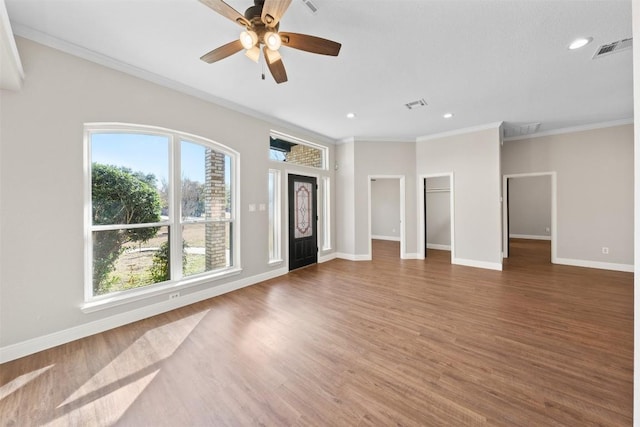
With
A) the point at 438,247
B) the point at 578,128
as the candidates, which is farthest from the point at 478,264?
the point at 578,128

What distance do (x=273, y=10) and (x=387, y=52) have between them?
4.56ft

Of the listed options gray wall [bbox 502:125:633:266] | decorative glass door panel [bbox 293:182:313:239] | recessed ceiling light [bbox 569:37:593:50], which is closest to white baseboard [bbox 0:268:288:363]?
decorative glass door panel [bbox 293:182:313:239]

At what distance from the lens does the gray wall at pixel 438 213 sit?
7352 millimetres

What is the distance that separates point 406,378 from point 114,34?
399 centimetres

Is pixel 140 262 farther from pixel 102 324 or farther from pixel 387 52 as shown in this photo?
pixel 387 52

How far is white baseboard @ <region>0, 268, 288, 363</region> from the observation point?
2.31 m

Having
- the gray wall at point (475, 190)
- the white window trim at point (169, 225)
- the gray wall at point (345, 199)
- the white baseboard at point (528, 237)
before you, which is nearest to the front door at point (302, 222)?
the gray wall at point (345, 199)

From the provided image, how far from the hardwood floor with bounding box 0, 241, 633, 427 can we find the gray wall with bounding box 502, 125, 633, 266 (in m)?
1.85

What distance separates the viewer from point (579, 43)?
2529 millimetres

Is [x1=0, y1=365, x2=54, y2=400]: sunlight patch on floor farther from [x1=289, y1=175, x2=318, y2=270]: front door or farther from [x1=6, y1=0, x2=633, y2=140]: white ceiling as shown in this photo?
[x1=289, y1=175, x2=318, y2=270]: front door

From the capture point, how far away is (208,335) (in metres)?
2.67

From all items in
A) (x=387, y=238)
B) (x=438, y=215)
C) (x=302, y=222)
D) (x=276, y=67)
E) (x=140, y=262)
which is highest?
(x=276, y=67)

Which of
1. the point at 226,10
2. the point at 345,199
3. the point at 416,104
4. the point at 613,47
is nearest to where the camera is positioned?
the point at 226,10

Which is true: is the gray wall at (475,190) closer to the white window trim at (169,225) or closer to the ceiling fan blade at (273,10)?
the white window trim at (169,225)
